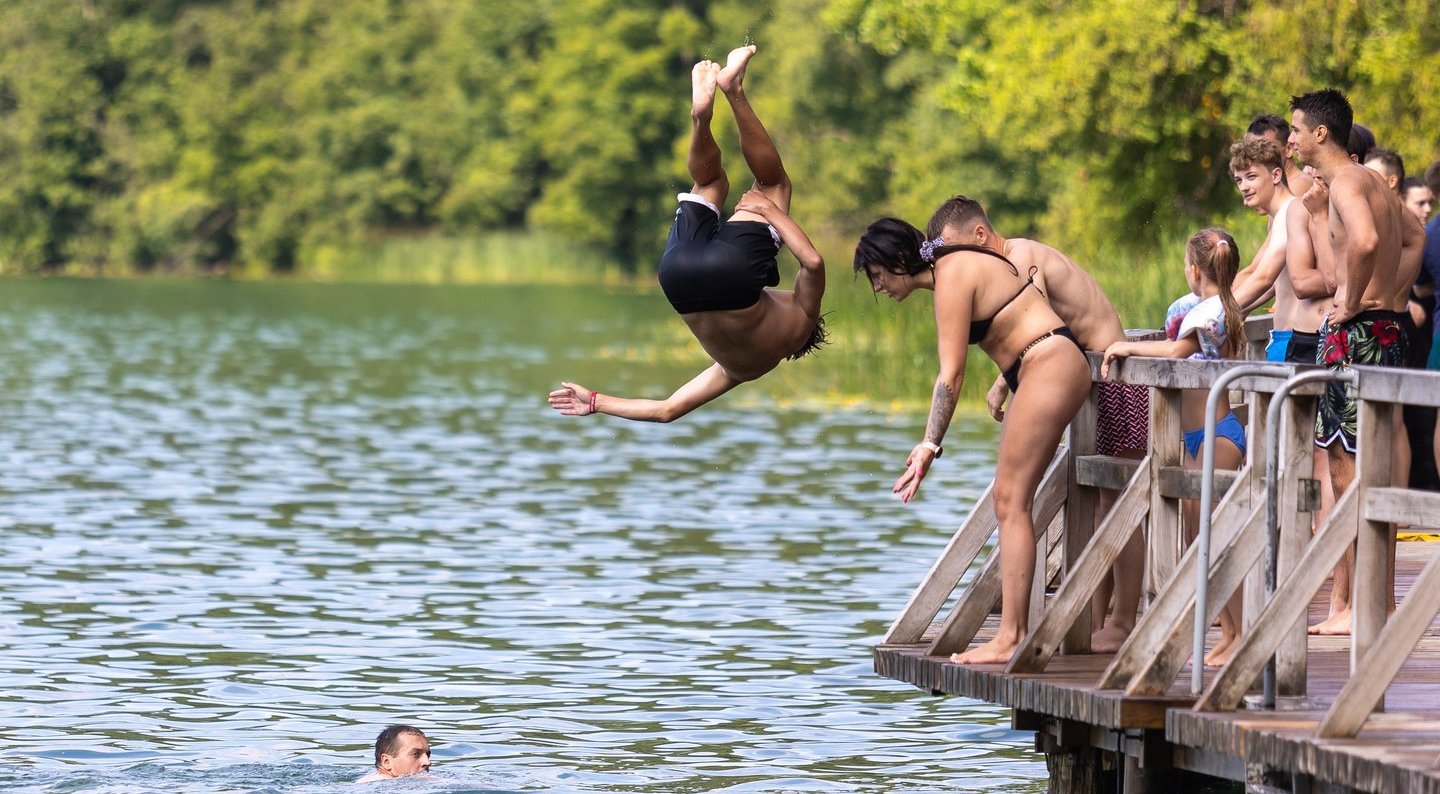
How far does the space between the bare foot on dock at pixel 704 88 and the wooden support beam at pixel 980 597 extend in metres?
2.31

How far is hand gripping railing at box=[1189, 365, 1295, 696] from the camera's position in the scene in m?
8.22

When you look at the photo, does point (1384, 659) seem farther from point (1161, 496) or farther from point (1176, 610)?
point (1161, 496)

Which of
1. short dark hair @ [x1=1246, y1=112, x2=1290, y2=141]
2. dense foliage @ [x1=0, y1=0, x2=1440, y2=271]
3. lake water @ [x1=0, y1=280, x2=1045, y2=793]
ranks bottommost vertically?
lake water @ [x1=0, y1=280, x2=1045, y2=793]

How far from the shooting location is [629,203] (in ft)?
296

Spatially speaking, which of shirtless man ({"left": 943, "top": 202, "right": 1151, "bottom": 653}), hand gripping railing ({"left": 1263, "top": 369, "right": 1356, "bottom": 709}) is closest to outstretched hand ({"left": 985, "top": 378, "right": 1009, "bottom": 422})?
shirtless man ({"left": 943, "top": 202, "right": 1151, "bottom": 653})

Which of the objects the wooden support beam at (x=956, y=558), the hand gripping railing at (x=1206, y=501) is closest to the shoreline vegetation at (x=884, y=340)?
the wooden support beam at (x=956, y=558)

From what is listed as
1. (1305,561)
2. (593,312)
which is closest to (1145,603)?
(1305,561)

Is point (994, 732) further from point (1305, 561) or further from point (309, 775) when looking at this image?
point (1305, 561)

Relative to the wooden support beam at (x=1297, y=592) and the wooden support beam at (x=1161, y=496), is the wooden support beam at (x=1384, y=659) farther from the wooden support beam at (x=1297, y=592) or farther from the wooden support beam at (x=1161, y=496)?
the wooden support beam at (x=1161, y=496)

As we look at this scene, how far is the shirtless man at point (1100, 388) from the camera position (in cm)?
941

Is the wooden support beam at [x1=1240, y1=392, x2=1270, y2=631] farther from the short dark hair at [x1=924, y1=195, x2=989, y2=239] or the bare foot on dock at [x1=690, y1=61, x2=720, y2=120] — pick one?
the bare foot on dock at [x1=690, y1=61, x2=720, y2=120]

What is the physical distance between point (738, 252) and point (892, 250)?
645 millimetres

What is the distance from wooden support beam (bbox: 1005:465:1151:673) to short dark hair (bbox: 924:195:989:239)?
44.0 inches

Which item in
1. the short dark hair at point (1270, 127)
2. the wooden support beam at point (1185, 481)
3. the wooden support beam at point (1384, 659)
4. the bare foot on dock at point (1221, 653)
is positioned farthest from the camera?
the short dark hair at point (1270, 127)
